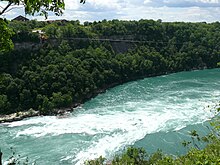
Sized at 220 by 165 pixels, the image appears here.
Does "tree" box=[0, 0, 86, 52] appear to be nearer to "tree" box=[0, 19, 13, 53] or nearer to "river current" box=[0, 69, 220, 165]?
"tree" box=[0, 19, 13, 53]

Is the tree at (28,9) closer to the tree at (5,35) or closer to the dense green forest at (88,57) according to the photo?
the tree at (5,35)

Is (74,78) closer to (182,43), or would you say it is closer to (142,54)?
(142,54)

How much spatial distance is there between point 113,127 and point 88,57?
47.4ft

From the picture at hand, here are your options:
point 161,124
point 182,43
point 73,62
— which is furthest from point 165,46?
point 161,124

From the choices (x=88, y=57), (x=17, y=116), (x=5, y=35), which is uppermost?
(x=5, y=35)

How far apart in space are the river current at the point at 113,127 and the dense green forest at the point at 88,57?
2.47m

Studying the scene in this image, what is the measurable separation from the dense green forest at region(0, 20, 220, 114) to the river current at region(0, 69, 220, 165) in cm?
247

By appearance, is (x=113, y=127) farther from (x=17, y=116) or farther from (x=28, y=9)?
(x=28, y=9)

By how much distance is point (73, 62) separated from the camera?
97.6 ft

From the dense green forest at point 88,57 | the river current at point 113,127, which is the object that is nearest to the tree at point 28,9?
the river current at point 113,127

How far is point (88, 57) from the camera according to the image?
1278 inches

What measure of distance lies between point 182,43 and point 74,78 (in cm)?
2558

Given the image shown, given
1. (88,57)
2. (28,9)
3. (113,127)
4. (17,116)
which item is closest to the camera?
(28,9)

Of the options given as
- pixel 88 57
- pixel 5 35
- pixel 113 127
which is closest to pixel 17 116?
pixel 113 127
